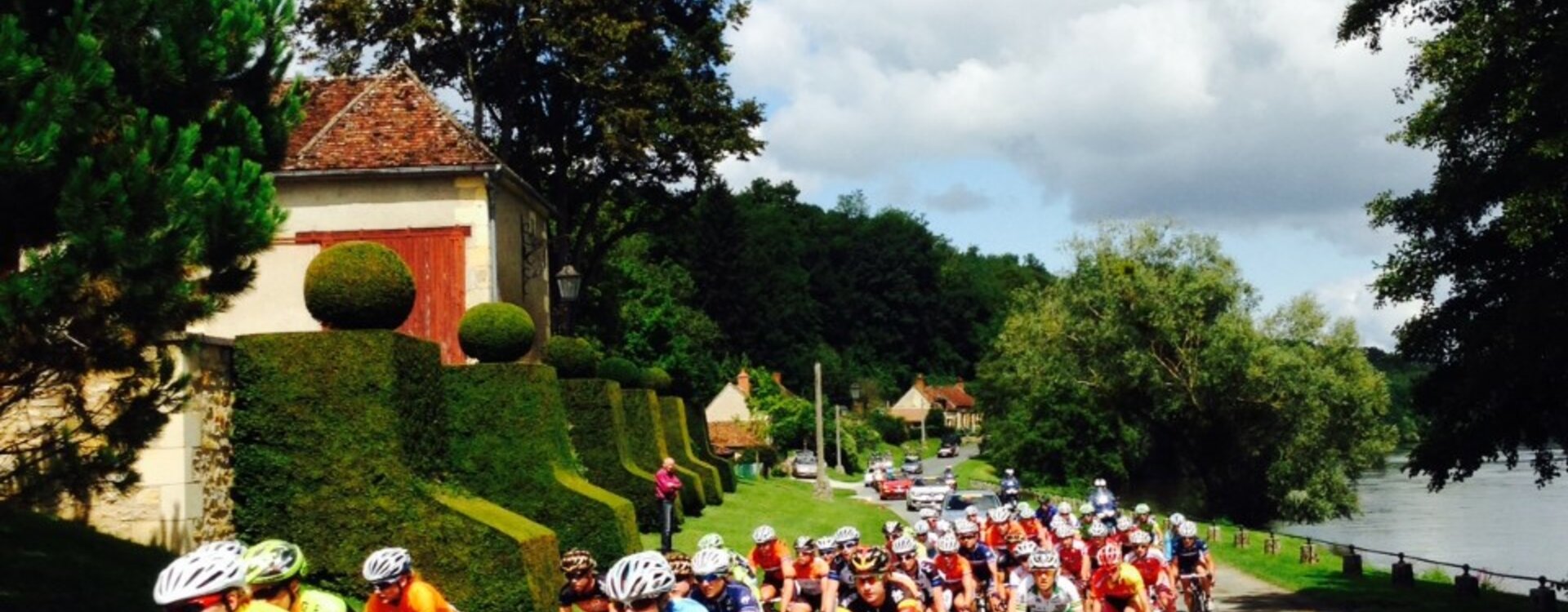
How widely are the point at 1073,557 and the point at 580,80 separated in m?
20.9

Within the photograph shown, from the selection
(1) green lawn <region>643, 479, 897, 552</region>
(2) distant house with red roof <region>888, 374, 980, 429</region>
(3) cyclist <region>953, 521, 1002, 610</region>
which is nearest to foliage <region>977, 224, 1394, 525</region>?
(1) green lawn <region>643, 479, 897, 552</region>

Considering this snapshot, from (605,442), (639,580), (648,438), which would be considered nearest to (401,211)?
(605,442)

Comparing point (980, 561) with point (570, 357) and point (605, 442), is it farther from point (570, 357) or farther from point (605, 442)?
point (570, 357)

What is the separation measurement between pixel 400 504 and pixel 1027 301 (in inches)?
2122

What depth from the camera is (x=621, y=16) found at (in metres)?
36.0

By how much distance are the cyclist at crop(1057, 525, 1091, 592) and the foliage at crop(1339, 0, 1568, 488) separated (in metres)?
7.59

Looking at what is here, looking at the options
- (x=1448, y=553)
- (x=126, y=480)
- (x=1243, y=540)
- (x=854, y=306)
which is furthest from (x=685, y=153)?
(x=854, y=306)

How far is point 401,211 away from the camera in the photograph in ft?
96.6

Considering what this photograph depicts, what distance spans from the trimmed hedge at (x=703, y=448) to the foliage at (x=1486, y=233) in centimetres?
1976

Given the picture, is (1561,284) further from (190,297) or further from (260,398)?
(190,297)

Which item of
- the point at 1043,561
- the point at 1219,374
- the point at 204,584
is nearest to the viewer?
the point at 204,584

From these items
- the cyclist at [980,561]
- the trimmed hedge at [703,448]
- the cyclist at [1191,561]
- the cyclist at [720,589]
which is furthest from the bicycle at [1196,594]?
the trimmed hedge at [703,448]

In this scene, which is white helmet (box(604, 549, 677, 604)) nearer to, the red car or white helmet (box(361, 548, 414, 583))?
white helmet (box(361, 548, 414, 583))

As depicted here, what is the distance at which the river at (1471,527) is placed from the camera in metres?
43.2
